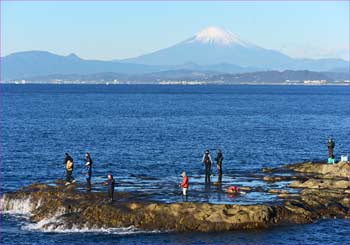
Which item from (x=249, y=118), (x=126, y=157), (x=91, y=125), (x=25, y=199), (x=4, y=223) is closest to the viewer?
(x=4, y=223)

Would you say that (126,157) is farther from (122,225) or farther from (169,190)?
(122,225)

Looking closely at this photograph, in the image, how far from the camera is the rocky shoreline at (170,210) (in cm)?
4150

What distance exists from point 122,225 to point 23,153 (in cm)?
3652

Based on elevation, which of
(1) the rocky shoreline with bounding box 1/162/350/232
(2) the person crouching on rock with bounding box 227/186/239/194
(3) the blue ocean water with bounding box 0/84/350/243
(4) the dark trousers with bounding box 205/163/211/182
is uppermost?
(4) the dark trousers with bounding box 205/163/211/182

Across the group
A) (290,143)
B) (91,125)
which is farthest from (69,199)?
A: (91,125)

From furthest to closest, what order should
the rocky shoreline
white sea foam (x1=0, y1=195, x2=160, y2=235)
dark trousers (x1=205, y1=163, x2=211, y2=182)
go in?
dark trousers (x1=205, y1=163, x2=211, y2=182)
the rocky shoreline
white sea foam (x1=0, y1=195, x2=160, y2=235)

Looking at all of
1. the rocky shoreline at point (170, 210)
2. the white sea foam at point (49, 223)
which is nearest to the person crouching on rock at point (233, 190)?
the rocky shoreline at point (170, 210)

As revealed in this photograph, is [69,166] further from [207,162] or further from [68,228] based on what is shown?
[68,228]

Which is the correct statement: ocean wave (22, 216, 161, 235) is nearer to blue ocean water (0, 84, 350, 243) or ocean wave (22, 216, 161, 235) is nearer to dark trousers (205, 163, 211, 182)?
blue ocean water (0, 84, 350, 243)

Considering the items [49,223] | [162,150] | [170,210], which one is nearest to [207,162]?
[170,210]

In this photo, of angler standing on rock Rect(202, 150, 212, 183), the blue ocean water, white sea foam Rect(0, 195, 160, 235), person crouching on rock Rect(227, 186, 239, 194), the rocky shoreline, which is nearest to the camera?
the blue ocean water

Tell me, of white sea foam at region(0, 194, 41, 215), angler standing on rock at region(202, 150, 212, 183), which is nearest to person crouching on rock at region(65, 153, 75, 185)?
white sea foam at region(0, 194, 41, 215)

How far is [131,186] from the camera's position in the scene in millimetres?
51312

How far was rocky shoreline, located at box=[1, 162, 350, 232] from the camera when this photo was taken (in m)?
41.5
